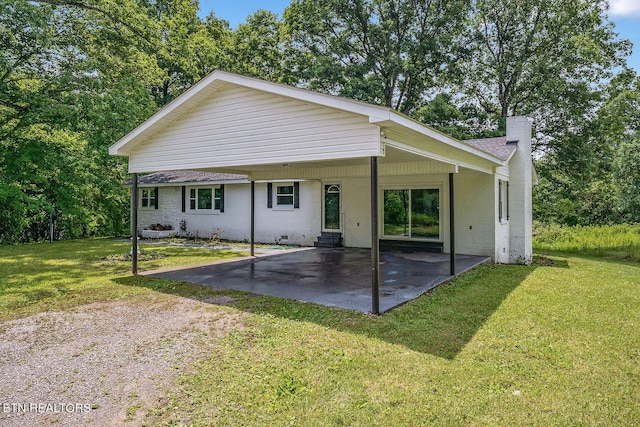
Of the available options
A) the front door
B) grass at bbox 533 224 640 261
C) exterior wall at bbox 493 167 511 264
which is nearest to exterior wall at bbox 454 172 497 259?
exterior wall at bbox 493 167 511 264

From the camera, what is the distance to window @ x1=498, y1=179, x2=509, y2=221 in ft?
37.0

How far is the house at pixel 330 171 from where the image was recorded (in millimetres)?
5840

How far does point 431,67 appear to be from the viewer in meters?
22.7

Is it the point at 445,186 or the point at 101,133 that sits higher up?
the point at 101,133

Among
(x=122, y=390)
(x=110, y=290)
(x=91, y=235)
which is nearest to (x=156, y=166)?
(x=110, y=290)

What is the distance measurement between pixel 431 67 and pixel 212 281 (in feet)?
65.6

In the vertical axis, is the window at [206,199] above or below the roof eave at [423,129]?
below

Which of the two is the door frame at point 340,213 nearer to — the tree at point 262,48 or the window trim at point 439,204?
the window trim at point 439,204

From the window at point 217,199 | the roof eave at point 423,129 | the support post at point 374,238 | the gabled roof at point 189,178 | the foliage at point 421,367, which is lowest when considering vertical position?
the foliage at point 421,367

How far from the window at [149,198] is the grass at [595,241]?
17.9m

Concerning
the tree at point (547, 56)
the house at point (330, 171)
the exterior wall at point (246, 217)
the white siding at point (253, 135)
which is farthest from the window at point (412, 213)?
the tree at point (547, 56)

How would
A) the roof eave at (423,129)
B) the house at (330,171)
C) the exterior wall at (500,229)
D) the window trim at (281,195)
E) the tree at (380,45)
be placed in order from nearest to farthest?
the roof eave at (423,129), the house at (330,171), the exterior wall at (500,229), the window trim at (281,195), the tree at (380,45)

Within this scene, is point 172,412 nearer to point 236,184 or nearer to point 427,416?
point 427,416

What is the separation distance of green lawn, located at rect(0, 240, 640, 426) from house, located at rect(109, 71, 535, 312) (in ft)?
4.14
